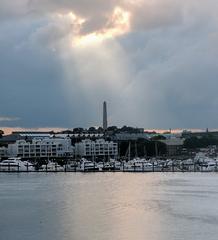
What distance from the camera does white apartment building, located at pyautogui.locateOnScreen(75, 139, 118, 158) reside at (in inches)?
6214

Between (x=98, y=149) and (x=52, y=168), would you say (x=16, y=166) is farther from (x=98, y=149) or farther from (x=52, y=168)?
(x=98, y=149)

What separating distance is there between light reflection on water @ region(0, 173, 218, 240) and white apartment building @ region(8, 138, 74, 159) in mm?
Answer: 93347

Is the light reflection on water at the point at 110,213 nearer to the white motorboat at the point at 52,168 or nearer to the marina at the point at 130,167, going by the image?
the marina at the point at 130,167

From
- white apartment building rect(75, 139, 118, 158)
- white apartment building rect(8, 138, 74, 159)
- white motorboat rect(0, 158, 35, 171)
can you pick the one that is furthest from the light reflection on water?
white apartment building rect(75, 139, 118, 158)

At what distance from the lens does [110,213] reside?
3809 cm

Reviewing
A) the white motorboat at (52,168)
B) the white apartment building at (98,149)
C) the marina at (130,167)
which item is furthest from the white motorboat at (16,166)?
the white apartment building at (98,149)

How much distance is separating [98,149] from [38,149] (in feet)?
55.7

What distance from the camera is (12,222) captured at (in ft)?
113

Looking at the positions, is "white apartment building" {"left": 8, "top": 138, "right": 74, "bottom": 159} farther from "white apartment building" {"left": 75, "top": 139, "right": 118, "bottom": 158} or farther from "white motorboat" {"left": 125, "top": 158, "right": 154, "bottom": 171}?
"white motorboat" {"left": 125, "top": 158, "right": 154, "bottom": 171}

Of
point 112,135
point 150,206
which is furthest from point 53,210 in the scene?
point 112,135

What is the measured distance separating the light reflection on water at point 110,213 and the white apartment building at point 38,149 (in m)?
93.3

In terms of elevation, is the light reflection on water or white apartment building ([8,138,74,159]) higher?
white apartment building ([8,138,74,159])

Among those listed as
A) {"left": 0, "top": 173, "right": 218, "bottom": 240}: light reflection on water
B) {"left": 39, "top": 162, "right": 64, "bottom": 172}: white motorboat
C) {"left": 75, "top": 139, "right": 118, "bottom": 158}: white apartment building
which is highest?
{"left": 75, "top": 139, "right": 118, "bottom": 158}: white apartment building

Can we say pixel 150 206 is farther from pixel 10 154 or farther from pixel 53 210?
pixel 10 154
